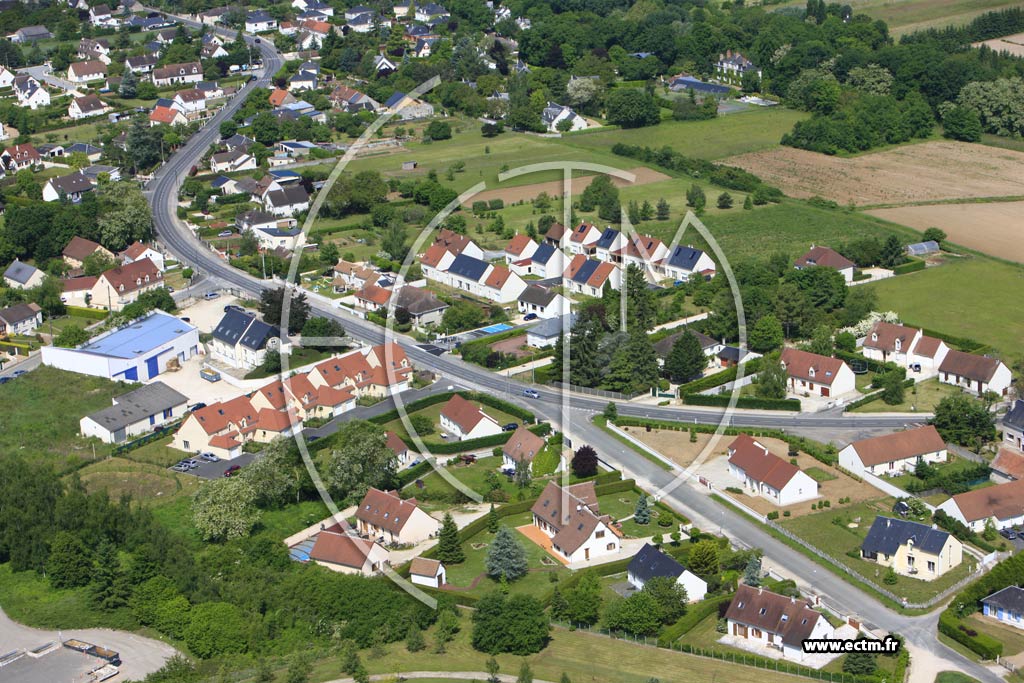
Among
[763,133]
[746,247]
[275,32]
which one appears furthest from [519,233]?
[275,32]

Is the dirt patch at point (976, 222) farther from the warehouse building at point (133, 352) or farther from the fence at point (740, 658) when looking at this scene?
the warehouse building at point (133, 352)

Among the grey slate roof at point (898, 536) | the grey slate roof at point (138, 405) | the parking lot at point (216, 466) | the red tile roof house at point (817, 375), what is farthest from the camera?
the red tile roof house at point (817, 375)

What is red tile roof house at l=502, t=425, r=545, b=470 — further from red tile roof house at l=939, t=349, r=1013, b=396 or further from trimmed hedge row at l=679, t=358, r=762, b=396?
red tile roof house at l=939, t=349, r=1013, b=396

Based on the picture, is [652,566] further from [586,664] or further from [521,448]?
[521,448]

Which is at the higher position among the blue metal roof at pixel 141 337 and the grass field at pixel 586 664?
the grass field at pixel 586 664

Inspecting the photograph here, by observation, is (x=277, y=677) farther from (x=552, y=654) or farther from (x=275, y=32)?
(x=275, y=32)

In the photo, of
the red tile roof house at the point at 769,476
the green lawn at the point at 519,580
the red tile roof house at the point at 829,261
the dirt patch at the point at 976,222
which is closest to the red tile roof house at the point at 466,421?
the green lawn at the point at 519,580
